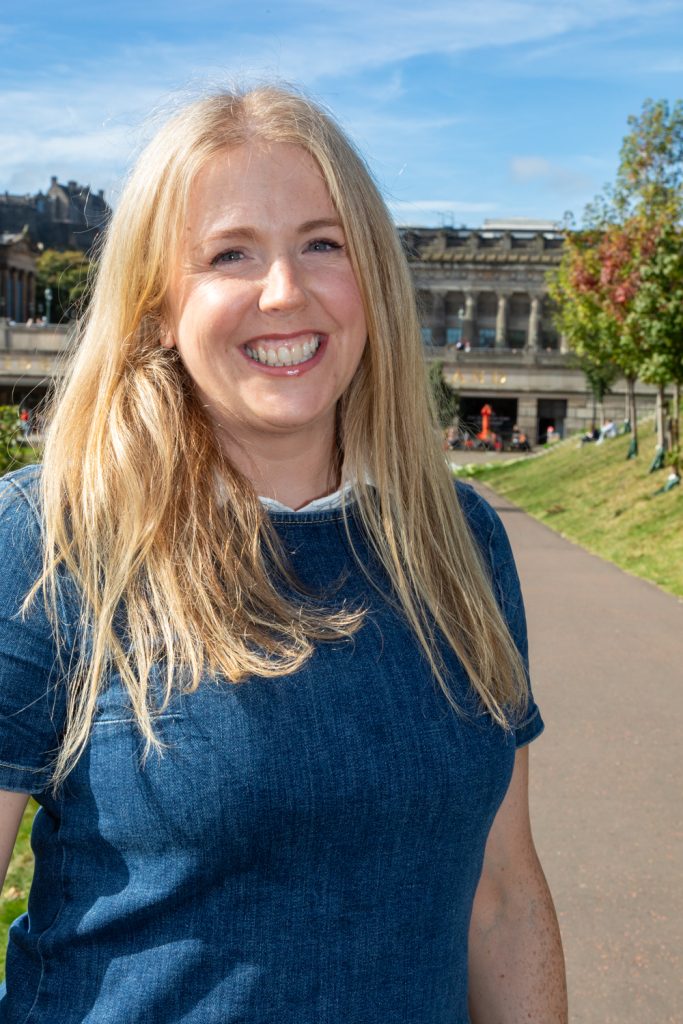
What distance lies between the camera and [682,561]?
1301 centimetres

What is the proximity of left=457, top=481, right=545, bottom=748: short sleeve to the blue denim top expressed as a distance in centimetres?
34

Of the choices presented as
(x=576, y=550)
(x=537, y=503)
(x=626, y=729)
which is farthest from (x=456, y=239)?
(x=626, y=729)

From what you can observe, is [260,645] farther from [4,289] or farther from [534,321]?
[4,289]

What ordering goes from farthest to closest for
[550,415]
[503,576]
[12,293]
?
[12,293], [550,415], [503,576]

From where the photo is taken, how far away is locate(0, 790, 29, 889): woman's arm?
1.50 metres

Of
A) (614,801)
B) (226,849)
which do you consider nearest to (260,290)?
(226,849)

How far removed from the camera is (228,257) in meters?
1.78

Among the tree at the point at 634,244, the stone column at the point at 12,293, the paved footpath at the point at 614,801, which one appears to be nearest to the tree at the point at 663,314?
the tree at the point at 634,244

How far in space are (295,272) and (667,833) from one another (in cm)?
435

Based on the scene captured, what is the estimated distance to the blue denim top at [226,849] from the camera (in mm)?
1489

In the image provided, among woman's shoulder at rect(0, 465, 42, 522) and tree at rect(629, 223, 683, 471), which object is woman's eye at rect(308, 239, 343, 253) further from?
tree at rect(629, 223, 683, 471)

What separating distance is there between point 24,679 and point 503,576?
2.96ft

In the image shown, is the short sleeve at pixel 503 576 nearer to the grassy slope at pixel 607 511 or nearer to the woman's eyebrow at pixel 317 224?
the woman's eyebrow at pixel 317 224

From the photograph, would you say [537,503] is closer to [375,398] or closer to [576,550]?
[576,550]
